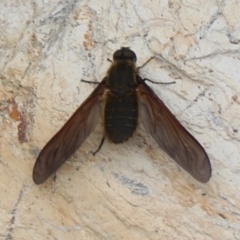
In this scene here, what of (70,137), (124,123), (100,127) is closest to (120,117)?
(124,123)

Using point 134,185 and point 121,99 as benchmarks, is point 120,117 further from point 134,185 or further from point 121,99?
point 134,185

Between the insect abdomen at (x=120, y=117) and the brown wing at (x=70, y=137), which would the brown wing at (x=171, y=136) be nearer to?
the insect abdomen at (x=120, y=117)

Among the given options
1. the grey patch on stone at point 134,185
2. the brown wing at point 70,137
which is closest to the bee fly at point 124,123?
the brown wing at point 70,137

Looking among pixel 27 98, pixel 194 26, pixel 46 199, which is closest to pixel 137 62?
pixel 194 26

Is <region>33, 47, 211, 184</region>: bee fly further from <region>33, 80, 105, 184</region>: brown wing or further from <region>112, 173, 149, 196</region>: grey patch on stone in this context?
<region>112, 173, 149, 196</region>: grey patch on stone

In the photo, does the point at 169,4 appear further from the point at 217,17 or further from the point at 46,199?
the point at 46,199

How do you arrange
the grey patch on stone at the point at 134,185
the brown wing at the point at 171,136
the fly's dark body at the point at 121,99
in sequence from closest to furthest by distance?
the brown wing at the point at 171,136 → the grey patch on stone at the point at 134,185 → the fly's dark body at the point at 121,99

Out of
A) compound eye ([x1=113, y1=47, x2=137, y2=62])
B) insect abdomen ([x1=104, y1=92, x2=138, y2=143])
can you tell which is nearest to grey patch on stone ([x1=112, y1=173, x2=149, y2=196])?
insect abdomen ([x1=104, y1=92, x2=138, y2=143])
